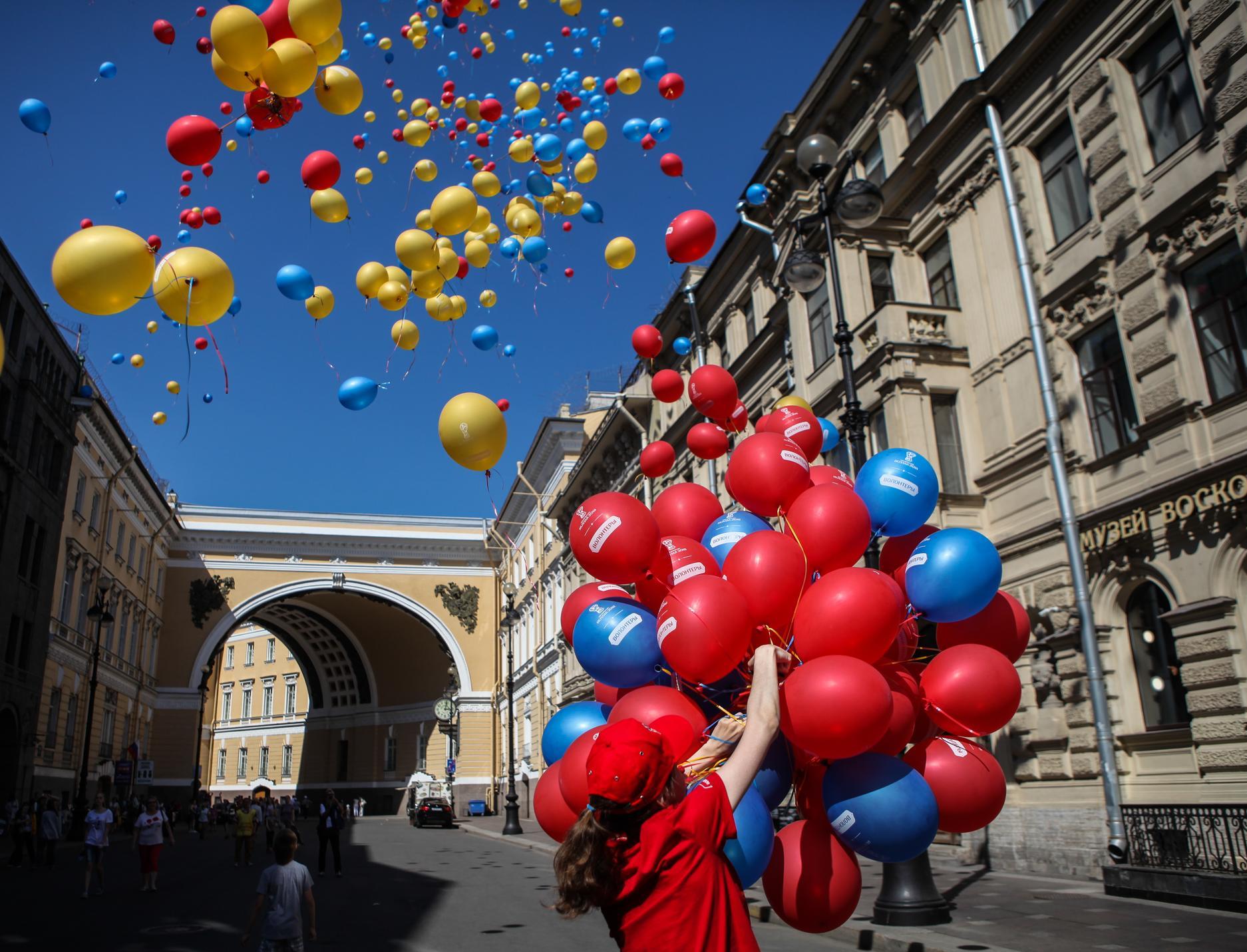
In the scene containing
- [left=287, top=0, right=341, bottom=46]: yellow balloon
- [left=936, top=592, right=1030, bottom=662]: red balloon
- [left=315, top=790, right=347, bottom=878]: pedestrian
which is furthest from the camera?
[left=315, top=790, right=347, bottom=878]: pedestrian

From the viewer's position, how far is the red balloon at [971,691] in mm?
4551

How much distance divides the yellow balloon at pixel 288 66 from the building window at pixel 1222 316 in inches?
446

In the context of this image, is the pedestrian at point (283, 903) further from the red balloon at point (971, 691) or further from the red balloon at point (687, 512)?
the red balloon at point (971, 691)

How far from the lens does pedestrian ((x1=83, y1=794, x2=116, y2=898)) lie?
15.6 m

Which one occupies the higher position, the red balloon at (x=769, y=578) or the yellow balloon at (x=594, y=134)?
the yellow balloon at (x=594, y=134)

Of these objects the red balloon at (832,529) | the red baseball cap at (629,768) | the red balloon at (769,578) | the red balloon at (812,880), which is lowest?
the red balloon at (812,880)

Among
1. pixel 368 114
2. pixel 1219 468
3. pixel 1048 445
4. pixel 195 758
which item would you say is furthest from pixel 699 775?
pixel 195 758

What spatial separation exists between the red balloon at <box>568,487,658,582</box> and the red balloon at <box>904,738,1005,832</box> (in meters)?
1.68

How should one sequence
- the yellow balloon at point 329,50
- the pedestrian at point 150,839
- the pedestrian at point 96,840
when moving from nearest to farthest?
the yellow balloon at point 329,50, the pedestrian at point 96,840, the pedestrian at point 150,839

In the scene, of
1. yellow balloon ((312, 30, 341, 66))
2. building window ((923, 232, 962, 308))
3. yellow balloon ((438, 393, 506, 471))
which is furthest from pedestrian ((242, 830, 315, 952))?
building window ((923, 232, 962, 308))

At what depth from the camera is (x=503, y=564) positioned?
58438 millimetres

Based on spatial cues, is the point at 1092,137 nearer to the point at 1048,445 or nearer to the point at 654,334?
the point at 1048,445

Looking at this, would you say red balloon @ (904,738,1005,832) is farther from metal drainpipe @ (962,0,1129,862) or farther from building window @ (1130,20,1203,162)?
building window @ (1130,20,1203,162)

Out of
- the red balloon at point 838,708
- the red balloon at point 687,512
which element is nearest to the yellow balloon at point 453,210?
the red balloon at point 687,512
